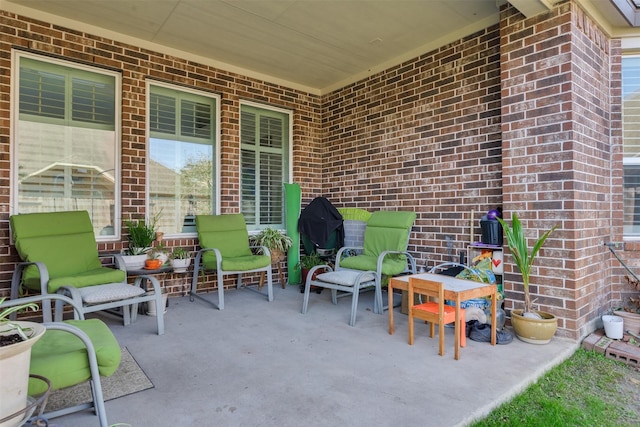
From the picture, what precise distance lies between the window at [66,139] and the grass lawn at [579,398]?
397 centimetres

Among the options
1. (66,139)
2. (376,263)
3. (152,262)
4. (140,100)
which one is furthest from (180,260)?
(376,263)

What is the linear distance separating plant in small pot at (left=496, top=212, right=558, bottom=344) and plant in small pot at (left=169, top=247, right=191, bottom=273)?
3.11 meters

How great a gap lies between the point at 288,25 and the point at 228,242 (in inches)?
97.7

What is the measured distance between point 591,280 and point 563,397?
4.44 ft

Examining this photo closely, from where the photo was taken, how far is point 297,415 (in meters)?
1.80

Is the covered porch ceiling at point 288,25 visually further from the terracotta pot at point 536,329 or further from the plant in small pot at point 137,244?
the terracotta pot at point 536,329

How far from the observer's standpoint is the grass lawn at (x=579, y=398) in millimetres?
1851

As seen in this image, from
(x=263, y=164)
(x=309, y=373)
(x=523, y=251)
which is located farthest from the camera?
(x=263, y=164)

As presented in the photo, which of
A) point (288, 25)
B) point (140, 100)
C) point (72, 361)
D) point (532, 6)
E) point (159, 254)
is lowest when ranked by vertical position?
point (72, 361)

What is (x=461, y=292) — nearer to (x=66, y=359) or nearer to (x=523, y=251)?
(x=523, y=251)

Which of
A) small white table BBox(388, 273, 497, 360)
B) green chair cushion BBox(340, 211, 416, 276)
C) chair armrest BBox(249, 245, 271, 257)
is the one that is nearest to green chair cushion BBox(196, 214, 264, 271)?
chair armrest BBox(249, 245, 271, 257)

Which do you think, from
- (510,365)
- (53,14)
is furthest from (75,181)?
(510,365)

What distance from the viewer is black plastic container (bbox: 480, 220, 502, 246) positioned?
10.7 ft

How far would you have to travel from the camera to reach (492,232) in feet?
10.8
